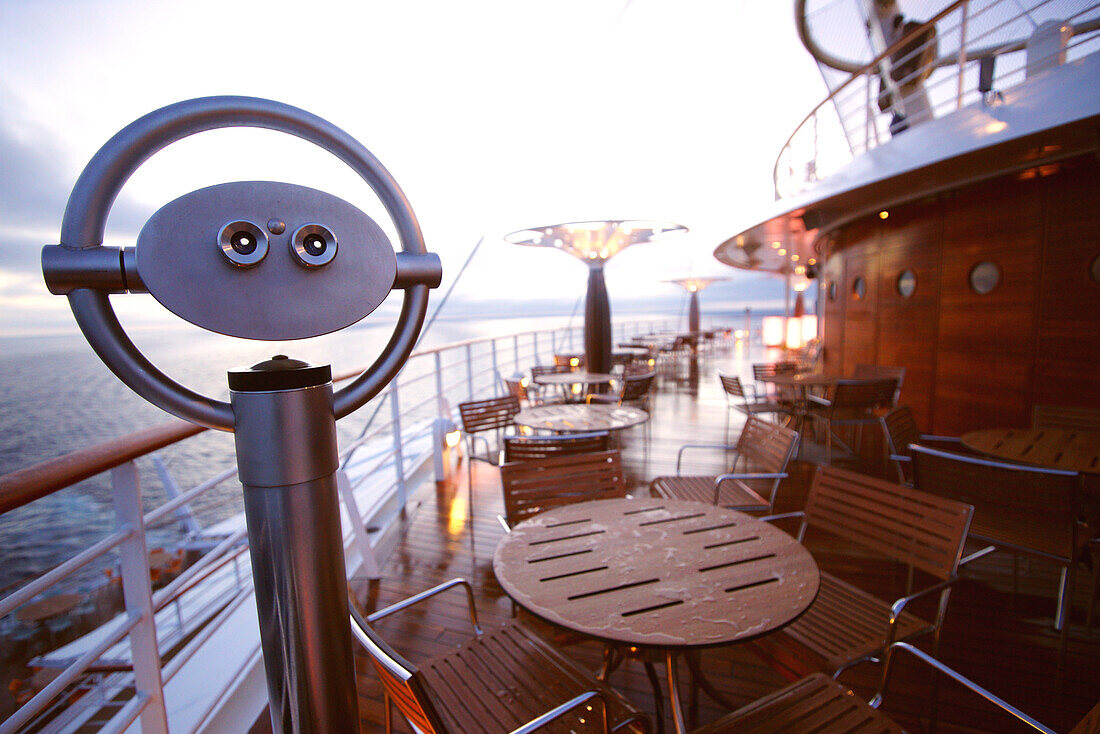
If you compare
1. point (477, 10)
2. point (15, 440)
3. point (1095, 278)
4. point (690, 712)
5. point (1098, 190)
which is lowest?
point (15, 440)

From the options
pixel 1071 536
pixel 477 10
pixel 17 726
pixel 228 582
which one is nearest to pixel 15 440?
pixel 228 582

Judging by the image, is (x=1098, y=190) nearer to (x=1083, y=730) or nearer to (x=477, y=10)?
(x=1083, y=730)

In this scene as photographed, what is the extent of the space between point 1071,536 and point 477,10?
4.41m

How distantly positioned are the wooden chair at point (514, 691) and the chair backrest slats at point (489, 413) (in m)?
1.84

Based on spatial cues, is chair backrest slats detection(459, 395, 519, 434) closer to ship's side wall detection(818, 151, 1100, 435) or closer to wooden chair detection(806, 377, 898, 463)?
wooden chair detection(806, 377, 898, 463)

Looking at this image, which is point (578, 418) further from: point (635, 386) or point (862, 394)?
point (862, 394)

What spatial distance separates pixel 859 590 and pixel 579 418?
5.40ft

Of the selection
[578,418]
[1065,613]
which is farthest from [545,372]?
[1065,613]

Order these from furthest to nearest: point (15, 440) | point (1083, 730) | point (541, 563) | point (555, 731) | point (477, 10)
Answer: point (15, 440), point (477, 10), point (541, 563), point (555, 731), point (1083, 730)

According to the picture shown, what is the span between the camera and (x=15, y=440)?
66.2ft

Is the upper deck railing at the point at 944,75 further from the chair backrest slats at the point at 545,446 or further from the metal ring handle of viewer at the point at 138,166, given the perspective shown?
the metal ring handle of viewer at the point at 138,166

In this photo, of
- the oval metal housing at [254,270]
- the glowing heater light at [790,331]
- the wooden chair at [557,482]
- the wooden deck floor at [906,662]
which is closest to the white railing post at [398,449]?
the wooden deck floor at [906,662]

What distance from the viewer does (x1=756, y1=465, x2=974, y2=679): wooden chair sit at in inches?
48.3

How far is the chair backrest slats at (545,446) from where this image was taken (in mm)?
2111
